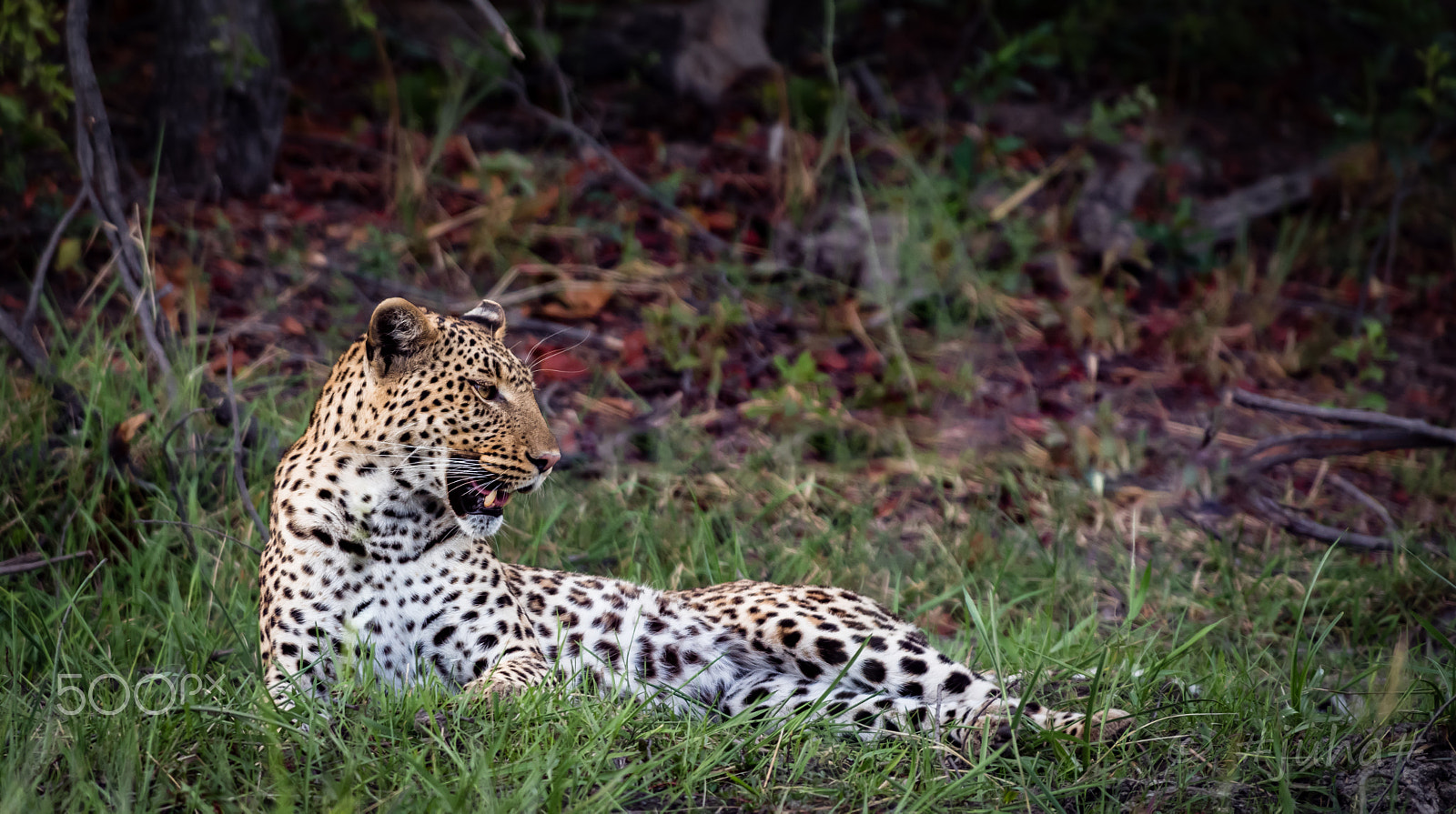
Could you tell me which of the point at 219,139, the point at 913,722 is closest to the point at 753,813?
the point at 913,722

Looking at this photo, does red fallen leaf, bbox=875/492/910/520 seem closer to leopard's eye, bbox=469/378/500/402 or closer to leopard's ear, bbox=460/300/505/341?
leopard's ear, bbox=460/300/505/341

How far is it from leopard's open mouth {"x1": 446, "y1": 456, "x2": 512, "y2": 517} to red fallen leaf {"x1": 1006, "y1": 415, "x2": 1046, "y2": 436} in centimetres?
399

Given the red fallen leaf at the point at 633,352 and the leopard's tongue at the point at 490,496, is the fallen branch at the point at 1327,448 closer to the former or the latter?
the red fallen leaf at the point at 633,352

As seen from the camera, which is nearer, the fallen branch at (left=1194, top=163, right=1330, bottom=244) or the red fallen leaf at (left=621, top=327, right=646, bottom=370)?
the red fallen leaf at (left=621, top=327, right=646, bottom=370)

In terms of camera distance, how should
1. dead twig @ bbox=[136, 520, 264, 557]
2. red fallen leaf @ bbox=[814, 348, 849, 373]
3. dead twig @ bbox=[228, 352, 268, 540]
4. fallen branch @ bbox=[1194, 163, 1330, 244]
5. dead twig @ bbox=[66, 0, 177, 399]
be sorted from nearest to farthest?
dead twig @ bbox=[136, 520, 264, 557], dead twig @ bbox=[228, 352, 268, 540], dead twig @ bbox=[66, 0, 177, 399], red fallen leaf @ bbox=[814, 348, 849, 373], fallen branch @ bbox=[1194, 163, 1330, 244]

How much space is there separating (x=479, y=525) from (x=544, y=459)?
264 mm

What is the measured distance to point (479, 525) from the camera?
3.79m

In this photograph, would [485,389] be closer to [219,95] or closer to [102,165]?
[102,165]

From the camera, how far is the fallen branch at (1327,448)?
5.52m

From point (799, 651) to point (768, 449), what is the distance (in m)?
2.42

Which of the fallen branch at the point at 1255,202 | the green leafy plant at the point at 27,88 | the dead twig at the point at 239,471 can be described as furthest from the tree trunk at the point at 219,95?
the fallen branch at the point at 1255,202

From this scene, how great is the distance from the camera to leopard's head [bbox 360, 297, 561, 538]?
3.78 meters

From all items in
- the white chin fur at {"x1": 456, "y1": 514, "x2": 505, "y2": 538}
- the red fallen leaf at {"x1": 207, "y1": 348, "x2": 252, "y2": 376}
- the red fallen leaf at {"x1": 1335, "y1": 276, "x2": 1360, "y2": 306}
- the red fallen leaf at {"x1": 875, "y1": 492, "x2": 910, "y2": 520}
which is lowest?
the red fallen leaf at {"x1": 1335, "y1": 276, "x2": 1360, "y2": 306}

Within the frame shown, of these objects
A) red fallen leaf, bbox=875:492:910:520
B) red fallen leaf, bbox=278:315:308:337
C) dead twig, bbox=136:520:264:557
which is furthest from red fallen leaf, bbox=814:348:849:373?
dead twig, bbox=136:520:264:557
